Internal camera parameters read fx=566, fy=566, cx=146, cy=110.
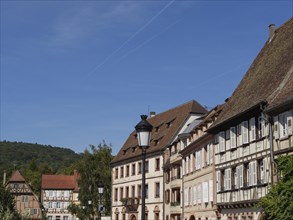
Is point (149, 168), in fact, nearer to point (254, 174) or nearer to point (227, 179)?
point (227, 179)

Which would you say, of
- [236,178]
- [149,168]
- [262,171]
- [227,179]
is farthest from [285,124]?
[149,168]

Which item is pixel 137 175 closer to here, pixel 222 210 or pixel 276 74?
pixel 222 210

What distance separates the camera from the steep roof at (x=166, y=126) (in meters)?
63.8

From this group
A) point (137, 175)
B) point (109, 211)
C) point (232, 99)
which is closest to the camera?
point (232, 99)

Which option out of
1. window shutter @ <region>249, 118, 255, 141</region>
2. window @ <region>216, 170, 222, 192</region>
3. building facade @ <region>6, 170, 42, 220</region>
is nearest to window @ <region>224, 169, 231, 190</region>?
window @ <region>216, 170, 222, 192</region>

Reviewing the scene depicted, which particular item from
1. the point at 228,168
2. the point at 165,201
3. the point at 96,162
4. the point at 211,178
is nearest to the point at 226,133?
the point at 228,168

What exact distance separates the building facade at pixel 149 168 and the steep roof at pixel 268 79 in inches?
893

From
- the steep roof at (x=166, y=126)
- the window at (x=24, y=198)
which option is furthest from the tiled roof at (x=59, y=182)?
the steep roof at (x=166, y=126)

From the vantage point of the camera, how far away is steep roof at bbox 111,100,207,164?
63.8 meters

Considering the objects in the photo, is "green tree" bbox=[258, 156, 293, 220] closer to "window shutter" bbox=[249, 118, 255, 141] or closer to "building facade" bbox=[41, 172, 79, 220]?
"window shutter" bbox=[249, 118, 255, 141]

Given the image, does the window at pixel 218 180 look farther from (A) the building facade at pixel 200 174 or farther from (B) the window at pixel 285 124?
(B) the window at pixel 285 124

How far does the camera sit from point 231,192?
36.9 m

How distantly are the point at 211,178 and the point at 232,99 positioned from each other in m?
6.18

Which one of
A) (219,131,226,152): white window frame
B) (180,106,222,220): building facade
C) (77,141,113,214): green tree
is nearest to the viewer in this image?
(219,131,226,152): white window frame
